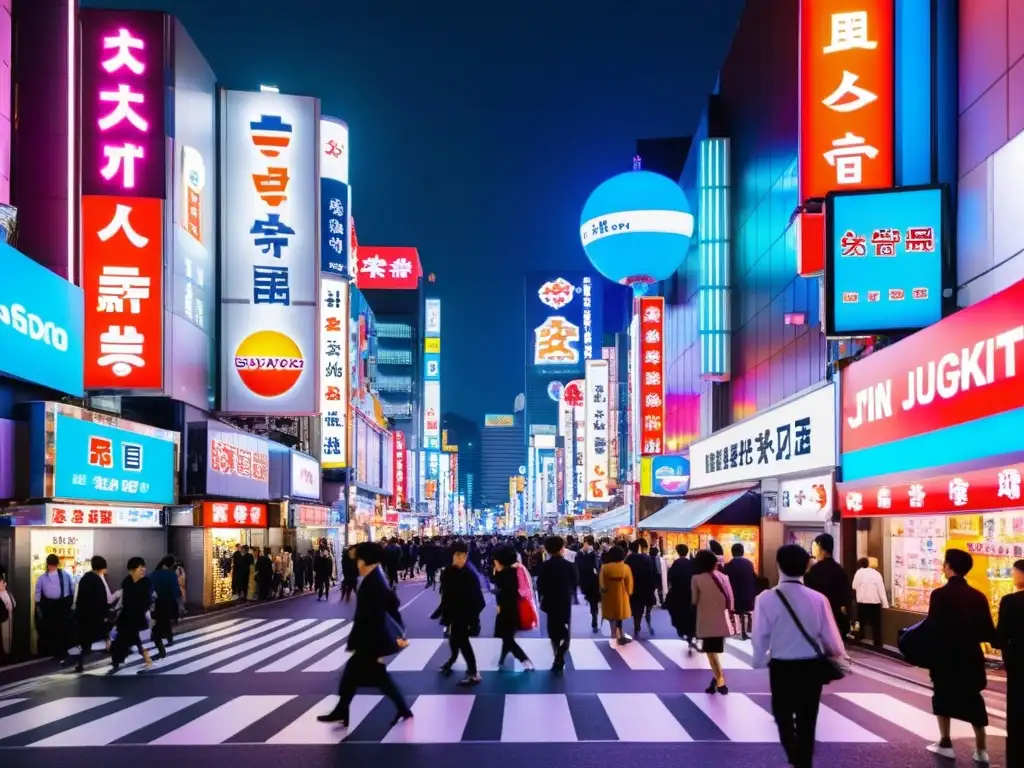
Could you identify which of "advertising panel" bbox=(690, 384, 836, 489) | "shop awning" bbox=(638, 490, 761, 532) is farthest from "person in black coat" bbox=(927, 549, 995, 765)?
"shop awning" bbox=(638, 490, 761, 532)

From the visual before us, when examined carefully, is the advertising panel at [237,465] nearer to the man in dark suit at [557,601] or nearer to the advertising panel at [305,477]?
the advertising panel at [305,477]

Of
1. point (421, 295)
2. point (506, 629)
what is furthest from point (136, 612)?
point (421, 295)

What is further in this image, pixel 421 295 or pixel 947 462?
pixel 421 295

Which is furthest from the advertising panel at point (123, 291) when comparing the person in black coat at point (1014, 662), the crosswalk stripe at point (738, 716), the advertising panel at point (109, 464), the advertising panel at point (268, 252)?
the person in black coat at point (1014, 662)

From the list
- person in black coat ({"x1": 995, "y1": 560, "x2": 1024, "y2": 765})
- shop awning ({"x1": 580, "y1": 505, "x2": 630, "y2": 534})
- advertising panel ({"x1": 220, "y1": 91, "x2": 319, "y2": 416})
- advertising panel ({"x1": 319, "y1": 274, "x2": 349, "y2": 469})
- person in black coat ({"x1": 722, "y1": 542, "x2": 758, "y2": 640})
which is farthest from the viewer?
shop awning ({"x1": 580, "y1": 505, "x2": 630, "y2": 534})

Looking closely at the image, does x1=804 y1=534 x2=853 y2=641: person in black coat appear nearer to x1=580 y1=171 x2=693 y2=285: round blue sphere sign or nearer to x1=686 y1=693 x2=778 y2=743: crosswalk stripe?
x1=686 y1=693 x2=778 y2=743: crosswalk stripe

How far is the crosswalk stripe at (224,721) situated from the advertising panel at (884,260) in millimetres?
9853

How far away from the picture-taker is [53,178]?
17.9 m

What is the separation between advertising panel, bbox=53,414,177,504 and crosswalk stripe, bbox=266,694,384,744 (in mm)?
7089

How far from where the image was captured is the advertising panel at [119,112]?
20234mm

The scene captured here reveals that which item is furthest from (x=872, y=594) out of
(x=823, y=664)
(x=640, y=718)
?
(x=823, y=664)

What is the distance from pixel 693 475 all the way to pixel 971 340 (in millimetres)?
23335

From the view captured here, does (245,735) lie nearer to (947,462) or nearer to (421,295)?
(947,462)

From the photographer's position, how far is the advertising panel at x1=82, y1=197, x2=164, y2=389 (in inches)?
798
